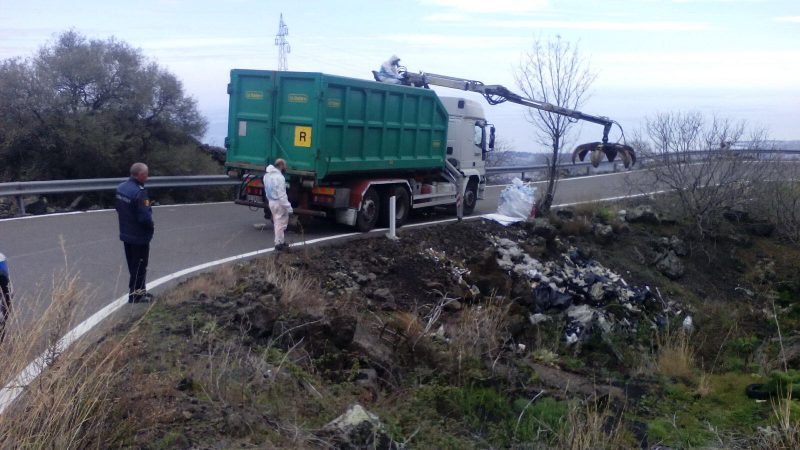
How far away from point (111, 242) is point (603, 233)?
11375 mm

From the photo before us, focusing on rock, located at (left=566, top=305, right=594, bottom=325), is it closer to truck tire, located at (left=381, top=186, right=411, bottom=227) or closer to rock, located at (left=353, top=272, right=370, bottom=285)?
rock, located at (left=353, top=272, right=370, bottom=285)

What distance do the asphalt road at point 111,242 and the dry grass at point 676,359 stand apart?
20.9 ft

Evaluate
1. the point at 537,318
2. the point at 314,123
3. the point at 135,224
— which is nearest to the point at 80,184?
the point at 314,123

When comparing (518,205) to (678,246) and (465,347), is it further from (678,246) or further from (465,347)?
(465,347)

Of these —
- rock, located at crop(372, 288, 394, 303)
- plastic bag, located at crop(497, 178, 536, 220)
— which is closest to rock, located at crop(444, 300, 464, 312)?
rock, located at crop(372, 288, 394, 303)

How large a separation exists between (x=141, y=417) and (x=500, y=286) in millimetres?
9520

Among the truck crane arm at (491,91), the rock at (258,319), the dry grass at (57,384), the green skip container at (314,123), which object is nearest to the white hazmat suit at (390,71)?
the truck crane arm at (491,91)

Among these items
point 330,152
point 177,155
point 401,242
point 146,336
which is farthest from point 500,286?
point 177,155

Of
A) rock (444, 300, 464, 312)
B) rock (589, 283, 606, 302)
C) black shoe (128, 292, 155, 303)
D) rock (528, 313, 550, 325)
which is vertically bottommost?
rock (528, 313, 550, 325)

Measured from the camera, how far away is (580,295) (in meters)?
15.7

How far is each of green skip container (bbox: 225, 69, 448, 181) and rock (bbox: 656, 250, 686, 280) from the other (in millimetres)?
6635

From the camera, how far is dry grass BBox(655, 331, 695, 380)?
12.4 meters

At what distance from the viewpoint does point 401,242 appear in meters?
15.2

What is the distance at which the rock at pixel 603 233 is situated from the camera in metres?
19.9
